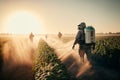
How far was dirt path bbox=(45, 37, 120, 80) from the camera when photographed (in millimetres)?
13430

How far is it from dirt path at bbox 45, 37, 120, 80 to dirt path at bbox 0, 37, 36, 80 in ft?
4.71

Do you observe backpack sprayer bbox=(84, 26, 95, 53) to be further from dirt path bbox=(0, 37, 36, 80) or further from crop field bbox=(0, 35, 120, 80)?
dirt path bbox=(0, 37, 36, 80)

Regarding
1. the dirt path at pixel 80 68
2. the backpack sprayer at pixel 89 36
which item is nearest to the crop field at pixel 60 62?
the dirt path at pixel 80 68

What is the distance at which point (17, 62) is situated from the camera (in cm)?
1517

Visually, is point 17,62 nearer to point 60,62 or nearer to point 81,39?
point 60,62

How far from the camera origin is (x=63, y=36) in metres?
16.7

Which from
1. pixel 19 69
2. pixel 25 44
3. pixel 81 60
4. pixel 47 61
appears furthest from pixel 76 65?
pixel 25 44

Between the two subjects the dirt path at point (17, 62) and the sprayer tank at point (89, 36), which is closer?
the sprayer tank at point (89, 36)

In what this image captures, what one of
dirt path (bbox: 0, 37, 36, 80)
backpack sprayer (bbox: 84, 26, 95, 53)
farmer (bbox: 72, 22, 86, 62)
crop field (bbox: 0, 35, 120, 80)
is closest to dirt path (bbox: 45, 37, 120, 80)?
crop field (bbox: 0, 35, 120, 80)

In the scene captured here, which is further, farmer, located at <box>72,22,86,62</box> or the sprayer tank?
farmer, located at <box>72,22,86,62</box>

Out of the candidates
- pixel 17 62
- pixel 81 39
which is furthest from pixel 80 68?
pixel 17 62

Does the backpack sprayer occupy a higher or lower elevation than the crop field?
higher

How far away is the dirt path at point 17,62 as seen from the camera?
46.2ft

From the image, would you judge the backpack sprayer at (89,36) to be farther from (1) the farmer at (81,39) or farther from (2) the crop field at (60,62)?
(2) the crop field at (60,62)
